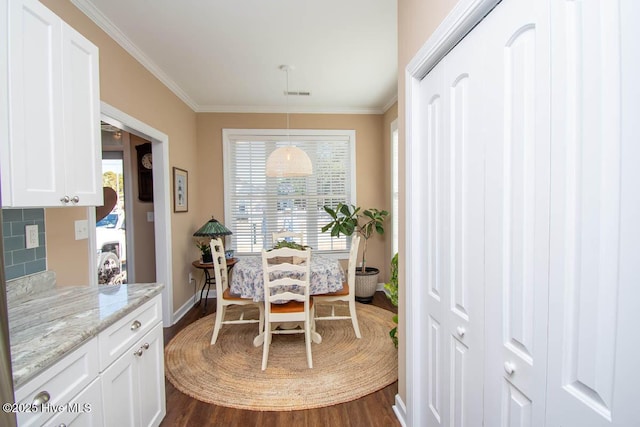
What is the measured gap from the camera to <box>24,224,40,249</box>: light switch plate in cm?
153

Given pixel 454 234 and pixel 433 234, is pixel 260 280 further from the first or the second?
pixel 454 234

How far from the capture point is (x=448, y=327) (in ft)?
4.13

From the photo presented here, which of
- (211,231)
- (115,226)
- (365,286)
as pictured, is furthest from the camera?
(115,226)

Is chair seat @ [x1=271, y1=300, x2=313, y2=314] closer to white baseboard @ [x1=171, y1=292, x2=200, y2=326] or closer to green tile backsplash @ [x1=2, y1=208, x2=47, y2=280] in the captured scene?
green tile backsplash @ [x1=2, y1=208, x2=47, y2=280]

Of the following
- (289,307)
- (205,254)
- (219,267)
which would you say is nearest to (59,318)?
(289,307)

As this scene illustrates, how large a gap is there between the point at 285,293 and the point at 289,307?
0.50 feet

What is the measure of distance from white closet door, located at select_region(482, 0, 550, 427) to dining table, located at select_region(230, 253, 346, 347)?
1.72 metres

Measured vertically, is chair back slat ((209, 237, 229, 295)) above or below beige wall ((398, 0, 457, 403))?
below

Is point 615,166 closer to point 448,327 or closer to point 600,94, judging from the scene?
point 600,94

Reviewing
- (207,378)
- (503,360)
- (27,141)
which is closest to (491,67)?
(503,360)

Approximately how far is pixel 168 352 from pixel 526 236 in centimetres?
292

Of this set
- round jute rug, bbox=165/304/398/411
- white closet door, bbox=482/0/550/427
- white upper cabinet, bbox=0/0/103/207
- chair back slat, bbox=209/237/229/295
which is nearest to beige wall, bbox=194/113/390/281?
chair back slat, bbox=209/237/229/295

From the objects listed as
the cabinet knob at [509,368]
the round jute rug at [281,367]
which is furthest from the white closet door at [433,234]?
the round jute rug at [281,367]

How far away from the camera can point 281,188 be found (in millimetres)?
4344
